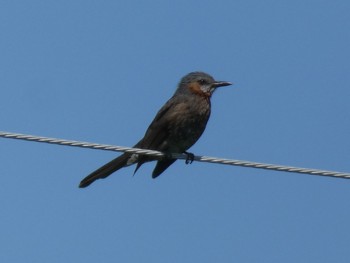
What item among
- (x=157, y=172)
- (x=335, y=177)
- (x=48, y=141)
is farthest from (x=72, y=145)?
(x=157, y=172)

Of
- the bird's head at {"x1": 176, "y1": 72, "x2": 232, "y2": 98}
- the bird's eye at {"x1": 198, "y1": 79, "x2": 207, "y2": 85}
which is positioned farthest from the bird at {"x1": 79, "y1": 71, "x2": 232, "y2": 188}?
the bird's eye at {"x1": 198, "y1": 79, "x2": 207, "y2": 85}

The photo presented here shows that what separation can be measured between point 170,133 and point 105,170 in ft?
2.78

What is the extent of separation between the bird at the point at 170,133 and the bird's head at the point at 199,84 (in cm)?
12

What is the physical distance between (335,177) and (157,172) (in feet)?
10.4

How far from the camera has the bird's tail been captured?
10.1 m

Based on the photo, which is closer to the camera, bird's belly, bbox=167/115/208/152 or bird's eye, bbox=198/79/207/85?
bird's belly, bbox=167/115/208/152

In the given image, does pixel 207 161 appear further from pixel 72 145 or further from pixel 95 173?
pixel 95 173

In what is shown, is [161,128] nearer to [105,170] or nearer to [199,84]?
[105,170]

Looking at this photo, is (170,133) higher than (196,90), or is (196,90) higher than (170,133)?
(196,90)

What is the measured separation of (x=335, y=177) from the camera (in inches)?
295

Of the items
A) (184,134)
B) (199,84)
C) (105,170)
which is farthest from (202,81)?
(105,170)

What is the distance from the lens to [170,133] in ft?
33.3

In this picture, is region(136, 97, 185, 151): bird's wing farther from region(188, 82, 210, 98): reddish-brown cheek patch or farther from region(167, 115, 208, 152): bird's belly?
region(188, 82, 210, 98): reddish-brown cheek patch

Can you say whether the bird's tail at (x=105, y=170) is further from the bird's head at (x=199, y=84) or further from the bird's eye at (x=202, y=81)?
the bird's eye at (x=202, y=81)
